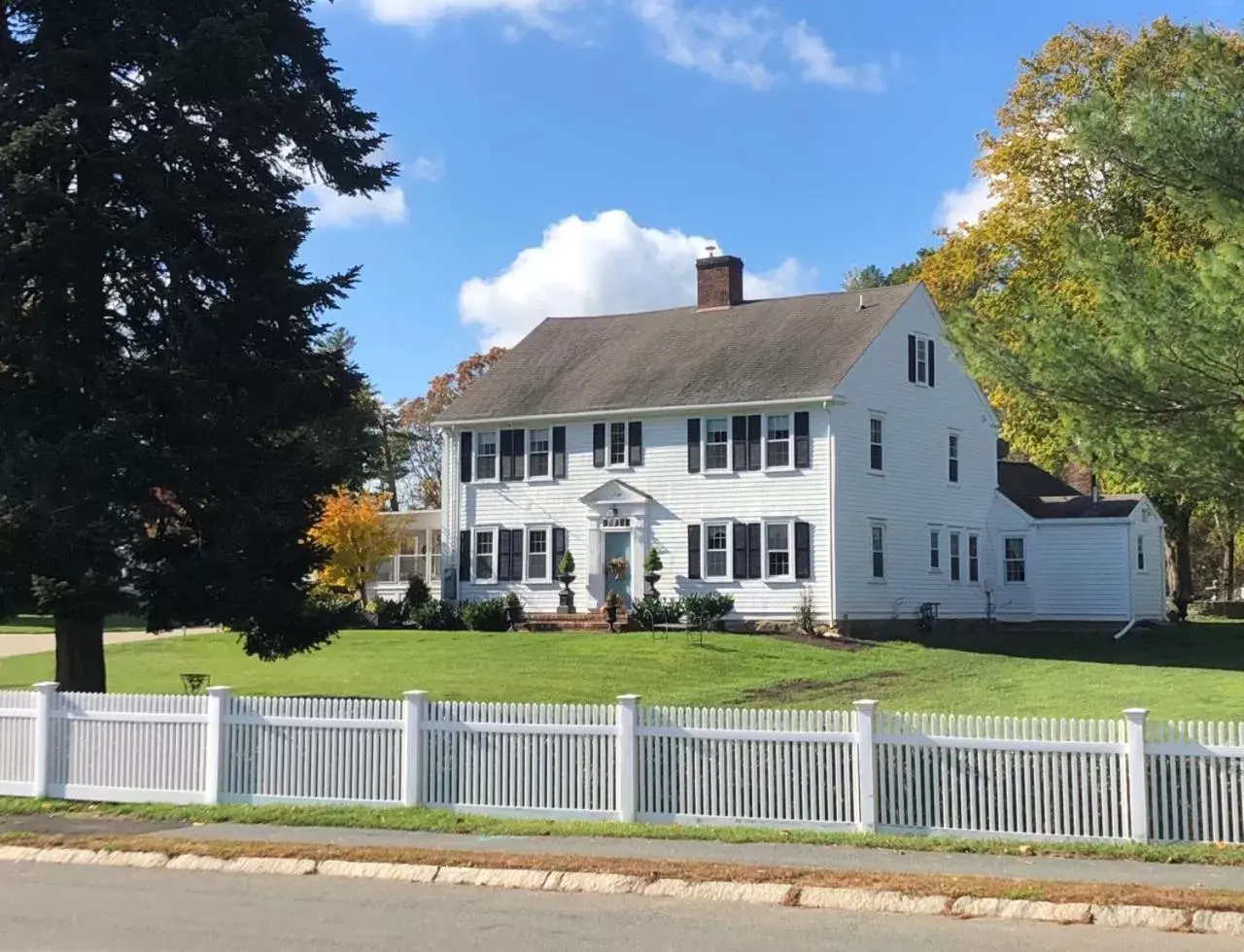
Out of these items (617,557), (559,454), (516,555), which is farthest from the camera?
(516,555)

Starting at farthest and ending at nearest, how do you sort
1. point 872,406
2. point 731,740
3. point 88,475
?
point 872,406 < point 88,475 < point 731,740

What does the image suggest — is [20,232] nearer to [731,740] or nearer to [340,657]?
[731,740]

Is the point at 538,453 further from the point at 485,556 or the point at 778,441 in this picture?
the point at 778,441

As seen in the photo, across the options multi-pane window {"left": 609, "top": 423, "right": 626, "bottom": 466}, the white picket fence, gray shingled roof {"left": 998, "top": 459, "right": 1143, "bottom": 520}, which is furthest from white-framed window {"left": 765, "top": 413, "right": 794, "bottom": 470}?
the white picket fence

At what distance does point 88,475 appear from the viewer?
1534 cm

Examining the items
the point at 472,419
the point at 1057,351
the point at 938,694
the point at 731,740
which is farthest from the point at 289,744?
the point at 472,419

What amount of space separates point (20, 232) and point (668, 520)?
2061 cm

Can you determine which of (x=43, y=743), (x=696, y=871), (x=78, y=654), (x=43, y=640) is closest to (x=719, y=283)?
(x=43, y=640)

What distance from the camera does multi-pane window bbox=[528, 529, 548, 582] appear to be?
35.4 meters

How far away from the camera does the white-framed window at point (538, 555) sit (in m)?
35.3

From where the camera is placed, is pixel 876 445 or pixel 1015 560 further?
pixel 1015 560

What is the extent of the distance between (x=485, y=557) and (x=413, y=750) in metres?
24.6

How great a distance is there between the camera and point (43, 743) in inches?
515

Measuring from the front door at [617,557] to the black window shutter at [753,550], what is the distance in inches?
136
